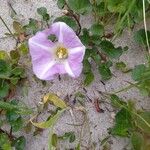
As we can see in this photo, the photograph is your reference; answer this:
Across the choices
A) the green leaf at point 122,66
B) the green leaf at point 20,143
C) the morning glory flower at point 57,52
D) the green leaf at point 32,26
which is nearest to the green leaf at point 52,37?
the morning glory flower at point 57,52

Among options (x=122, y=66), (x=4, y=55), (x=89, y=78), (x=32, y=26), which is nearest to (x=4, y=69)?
(x=4, y=55)

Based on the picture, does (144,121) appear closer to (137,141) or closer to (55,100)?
(137,141)

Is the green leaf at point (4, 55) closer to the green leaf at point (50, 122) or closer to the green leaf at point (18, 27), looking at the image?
the green leaf at point (18, 27)

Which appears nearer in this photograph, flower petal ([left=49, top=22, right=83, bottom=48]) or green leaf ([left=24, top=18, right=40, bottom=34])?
flower petal ([left=49, top=22, right=83, bottom=48])

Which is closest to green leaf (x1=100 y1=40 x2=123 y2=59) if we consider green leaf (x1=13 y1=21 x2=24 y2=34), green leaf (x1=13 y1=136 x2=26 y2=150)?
green leaf (x1=13 y1=21 x2=24 y2=34)

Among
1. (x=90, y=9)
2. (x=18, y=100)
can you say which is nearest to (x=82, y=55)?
(x=90, y=9)

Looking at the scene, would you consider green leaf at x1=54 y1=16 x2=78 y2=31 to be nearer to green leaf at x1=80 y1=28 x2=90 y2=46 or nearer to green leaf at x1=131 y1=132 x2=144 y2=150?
green leaf at x1=80 y1=28 x2=90 y2=46
